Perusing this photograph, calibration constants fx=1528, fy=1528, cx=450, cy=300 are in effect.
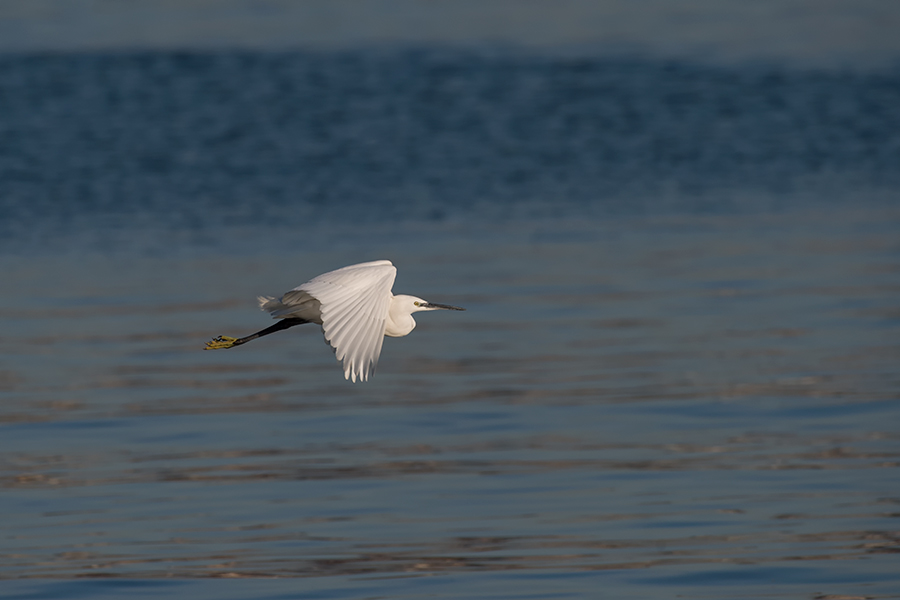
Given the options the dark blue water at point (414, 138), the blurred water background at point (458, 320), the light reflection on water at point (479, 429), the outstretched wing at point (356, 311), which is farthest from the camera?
the dark blue water at point (414, 138)

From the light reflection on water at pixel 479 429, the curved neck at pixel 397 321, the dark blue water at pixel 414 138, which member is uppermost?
the dark blue water at pixel 414 138

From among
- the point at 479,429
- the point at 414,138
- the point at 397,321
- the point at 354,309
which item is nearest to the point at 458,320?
the point at 479,429

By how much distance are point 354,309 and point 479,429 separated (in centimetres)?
352

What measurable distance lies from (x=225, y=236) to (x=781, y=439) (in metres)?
9.00

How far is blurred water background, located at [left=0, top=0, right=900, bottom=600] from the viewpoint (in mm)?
8703

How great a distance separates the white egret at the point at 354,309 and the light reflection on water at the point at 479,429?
130 centimetres

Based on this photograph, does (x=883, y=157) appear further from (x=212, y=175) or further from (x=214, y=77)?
(x=214, y=77)

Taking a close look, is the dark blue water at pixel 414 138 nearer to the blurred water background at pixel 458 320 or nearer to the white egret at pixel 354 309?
the blurred water background at pixel 458 320

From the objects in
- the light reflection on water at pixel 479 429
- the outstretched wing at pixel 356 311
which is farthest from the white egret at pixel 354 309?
the light reflection on water at pixel 479 429

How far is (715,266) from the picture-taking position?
16.2m

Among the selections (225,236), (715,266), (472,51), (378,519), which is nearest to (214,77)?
(472,51)

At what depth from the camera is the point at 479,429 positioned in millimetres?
10789

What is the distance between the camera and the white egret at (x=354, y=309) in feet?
22.7

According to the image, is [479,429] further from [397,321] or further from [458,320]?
[458,320]
